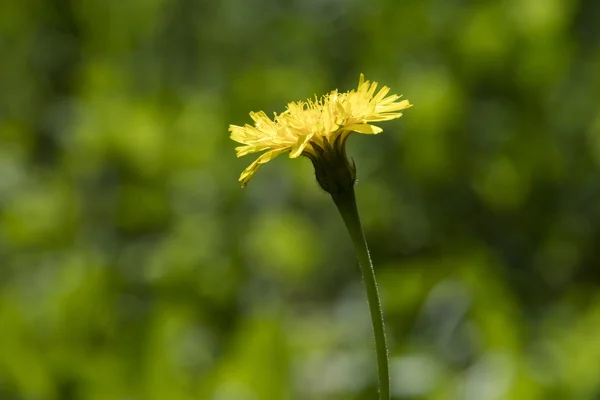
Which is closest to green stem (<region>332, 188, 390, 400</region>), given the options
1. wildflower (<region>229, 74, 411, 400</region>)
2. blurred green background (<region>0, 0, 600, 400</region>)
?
wildflower (<region>229, 74, 411, 400</region>)

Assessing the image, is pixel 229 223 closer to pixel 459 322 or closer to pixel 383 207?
pixel 383 207

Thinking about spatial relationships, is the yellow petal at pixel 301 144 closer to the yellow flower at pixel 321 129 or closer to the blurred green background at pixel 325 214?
the yellow flower at pixel 321 129

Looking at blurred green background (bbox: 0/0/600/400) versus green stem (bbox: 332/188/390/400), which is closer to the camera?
→ green stem (bbox: 332/188/390/400)

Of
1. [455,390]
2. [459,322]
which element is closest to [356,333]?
[459,322]

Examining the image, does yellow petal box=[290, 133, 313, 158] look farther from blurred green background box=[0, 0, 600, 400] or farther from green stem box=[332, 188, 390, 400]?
blurred green background box=[0, 0, 600, 400]

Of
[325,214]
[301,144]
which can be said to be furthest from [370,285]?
[325,214]

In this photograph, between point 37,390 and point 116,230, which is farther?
point 116,230

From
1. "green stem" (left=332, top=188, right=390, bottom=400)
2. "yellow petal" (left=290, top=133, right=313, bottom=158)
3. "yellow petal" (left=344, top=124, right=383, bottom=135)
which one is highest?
"yellow petal" (left=344, top=124, right=383, bottom=135)
